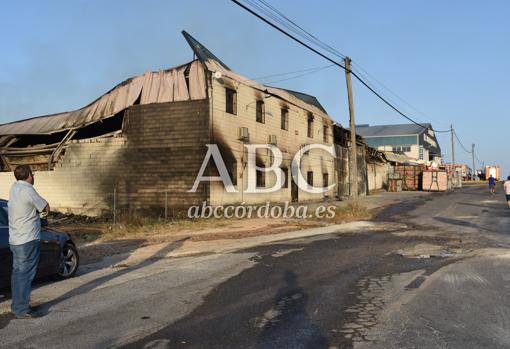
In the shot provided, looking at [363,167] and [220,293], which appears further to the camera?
[363,167]

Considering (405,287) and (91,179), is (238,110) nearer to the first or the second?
(91,179)

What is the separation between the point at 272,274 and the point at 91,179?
16106 millimetres

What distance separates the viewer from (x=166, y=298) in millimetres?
6398

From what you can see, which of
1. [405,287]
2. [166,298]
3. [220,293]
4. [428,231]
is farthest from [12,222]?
[428,231]

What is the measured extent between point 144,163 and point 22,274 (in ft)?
50.8

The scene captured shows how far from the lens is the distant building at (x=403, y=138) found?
84.4 m

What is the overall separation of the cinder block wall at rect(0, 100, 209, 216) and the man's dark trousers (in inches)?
564

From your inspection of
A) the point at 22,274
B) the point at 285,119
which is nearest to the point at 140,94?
the point at 285,119

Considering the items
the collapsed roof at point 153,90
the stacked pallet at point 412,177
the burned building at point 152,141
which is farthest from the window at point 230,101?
the stacked pallet at point 412,177

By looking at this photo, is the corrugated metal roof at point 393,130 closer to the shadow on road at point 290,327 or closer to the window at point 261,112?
the window at point 261,112

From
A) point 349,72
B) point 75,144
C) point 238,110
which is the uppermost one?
point 349,72

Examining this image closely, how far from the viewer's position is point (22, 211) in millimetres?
5684

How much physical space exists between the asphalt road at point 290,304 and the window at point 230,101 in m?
11.8

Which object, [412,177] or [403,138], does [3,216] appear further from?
[403,138]
